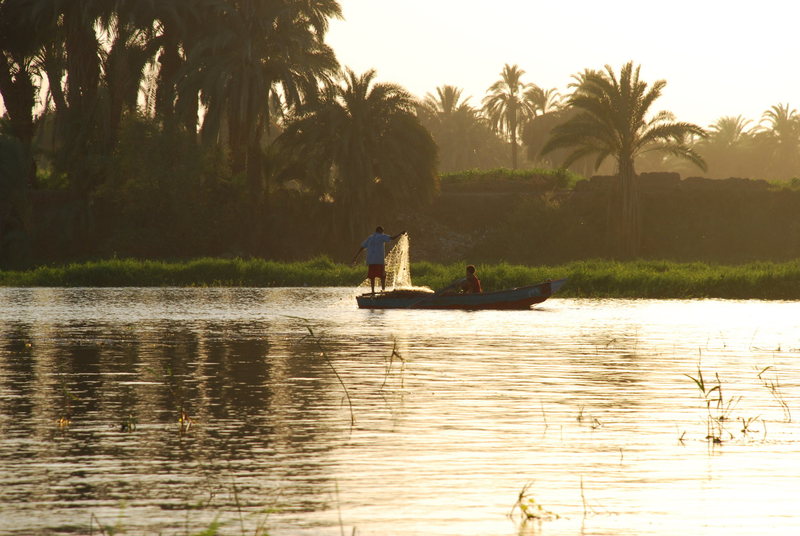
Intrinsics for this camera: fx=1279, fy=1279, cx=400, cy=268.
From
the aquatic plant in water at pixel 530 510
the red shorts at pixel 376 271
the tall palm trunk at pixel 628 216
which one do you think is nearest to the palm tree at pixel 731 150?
the tall palm trunk at pixel 628 216

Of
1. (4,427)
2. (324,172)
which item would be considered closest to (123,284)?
(324,172)

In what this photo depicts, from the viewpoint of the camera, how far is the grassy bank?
43.6 meters

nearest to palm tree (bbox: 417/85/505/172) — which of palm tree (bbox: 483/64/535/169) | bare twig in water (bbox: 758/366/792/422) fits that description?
palm tree (bbox: 483/64/535/169)

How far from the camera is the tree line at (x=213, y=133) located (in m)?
59.0

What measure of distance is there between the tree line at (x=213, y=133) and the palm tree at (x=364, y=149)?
8 centimetres

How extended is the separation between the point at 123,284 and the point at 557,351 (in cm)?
3254

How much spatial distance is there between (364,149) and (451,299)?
25820 millimetres

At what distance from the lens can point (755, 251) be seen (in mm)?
65438

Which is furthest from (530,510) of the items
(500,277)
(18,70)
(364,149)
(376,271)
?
(18,70)

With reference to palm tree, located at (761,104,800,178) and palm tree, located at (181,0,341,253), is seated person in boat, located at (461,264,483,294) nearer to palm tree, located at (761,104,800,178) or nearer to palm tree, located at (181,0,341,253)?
palm tree, located at (181,0,341,253)

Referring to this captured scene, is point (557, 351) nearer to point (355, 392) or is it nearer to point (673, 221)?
point (355, 392)

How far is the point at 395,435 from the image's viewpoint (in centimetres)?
1175

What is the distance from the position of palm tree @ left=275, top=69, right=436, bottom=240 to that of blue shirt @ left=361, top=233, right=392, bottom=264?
73.6 feet

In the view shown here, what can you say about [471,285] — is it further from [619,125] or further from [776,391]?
[619,125]
